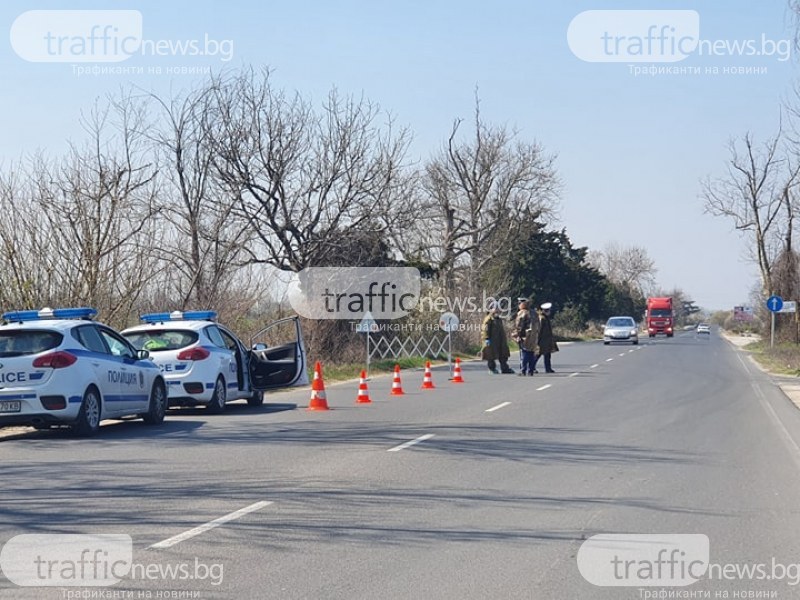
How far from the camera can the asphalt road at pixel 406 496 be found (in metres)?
6.89

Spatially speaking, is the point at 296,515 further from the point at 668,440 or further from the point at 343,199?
the point at 343,199

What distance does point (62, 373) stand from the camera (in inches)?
561

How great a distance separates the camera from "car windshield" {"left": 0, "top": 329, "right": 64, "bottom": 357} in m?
14.5

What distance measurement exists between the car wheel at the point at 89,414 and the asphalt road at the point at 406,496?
304mm

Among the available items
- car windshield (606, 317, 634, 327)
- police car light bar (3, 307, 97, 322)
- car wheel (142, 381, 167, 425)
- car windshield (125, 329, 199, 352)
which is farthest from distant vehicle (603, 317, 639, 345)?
police car light bar (3, 307, 97, 322)

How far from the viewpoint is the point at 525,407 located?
19.2 m

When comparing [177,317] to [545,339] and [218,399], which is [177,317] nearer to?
[218,399]

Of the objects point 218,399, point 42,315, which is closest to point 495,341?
point 218,399

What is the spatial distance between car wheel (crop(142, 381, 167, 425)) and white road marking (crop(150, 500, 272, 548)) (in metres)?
7.70

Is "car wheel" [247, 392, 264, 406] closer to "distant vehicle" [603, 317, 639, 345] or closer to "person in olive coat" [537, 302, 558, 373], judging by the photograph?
"person in olive coat" [537, 302, 558, 373]

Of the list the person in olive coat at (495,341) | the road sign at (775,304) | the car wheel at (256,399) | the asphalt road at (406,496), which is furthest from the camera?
the road sign at (775,304)

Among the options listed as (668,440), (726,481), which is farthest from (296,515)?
(668,440)

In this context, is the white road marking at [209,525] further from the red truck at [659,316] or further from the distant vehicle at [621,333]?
the red truck at [659,316]

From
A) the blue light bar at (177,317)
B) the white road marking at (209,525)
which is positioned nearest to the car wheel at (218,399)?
the blue light bar at (177,317)
